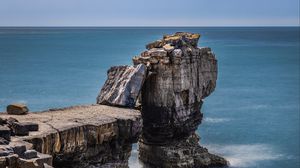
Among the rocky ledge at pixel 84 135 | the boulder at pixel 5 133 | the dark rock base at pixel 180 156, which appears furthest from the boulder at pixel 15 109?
the dark rock base at pixel 180 156

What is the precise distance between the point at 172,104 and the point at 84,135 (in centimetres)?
1427

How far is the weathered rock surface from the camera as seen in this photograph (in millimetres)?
52000

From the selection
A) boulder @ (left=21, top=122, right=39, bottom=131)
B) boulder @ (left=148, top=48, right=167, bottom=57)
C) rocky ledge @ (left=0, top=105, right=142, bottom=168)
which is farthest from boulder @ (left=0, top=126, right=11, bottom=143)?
boulder @ (left=148, top=48, right=167, bottom=57)

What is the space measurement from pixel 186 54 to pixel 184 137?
7.63m

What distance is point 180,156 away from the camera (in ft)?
181

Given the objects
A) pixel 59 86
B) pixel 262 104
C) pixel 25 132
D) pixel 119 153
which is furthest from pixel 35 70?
pixel 25 132

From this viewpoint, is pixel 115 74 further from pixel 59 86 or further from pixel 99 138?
pixel 59 86

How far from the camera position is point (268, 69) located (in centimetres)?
15462

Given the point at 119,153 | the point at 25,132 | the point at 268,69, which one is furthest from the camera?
the point at 268,69

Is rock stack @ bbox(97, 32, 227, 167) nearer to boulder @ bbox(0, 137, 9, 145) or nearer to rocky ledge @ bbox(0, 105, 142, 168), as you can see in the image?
rocky ledge @ bbox(0, 105, 142, 168)

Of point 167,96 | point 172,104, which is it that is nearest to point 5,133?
point 167,96

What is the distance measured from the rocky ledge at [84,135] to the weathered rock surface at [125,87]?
61.8 inches

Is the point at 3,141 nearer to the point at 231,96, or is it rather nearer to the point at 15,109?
the point at 15,109

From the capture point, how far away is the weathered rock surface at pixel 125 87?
52000mm
